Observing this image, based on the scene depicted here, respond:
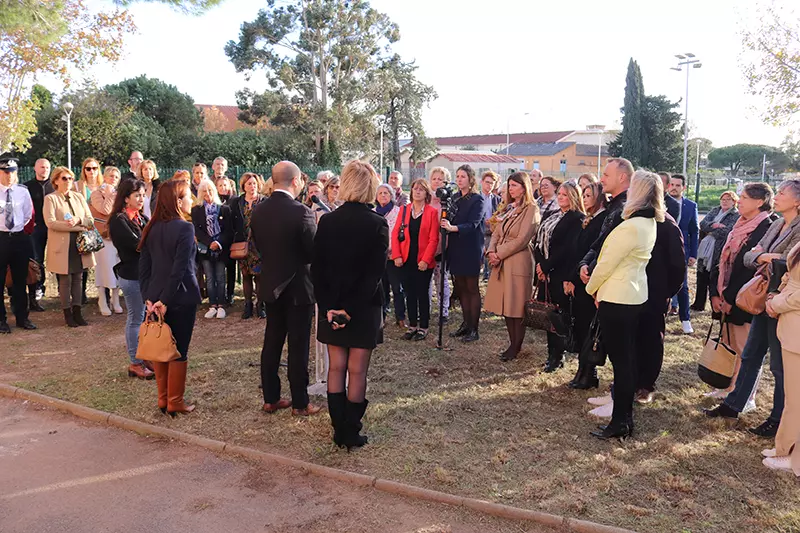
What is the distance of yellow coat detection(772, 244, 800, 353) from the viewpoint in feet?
13.3

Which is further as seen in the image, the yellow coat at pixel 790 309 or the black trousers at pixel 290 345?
the black trousers at pixel 290 345

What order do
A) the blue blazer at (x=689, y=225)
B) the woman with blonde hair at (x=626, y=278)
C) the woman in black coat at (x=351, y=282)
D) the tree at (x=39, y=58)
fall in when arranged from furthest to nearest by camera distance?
the tree at (x=39, y=58) → the blue blazer at (x=689, y=225) → the woman with blonde hair at (x=626, y=278) → the woman in black coat at (x=351, y=282)

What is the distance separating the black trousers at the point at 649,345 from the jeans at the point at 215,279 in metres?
5.73

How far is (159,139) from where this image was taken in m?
33.7

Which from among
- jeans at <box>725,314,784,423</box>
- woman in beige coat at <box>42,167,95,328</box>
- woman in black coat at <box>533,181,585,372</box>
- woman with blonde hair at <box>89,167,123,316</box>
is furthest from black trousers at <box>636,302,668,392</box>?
woman in beige coat at <box>42,167,95,328</box>

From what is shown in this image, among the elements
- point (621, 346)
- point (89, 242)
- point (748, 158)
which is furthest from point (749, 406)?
point (748, 158)

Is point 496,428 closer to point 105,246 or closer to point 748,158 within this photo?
point 105,246

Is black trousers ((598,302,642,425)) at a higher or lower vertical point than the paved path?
higher

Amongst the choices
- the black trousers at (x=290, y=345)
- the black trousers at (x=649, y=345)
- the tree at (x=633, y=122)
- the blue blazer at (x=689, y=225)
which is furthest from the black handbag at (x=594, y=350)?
the tree at (x=633, y=122)

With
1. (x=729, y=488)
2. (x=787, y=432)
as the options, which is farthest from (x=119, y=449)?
(x=787, y=432)

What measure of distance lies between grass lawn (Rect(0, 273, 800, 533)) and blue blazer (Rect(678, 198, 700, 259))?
185 cm

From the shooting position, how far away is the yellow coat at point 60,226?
8.02 meters

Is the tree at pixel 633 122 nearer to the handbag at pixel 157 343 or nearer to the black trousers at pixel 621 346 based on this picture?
the black trousers at pixel 621 346

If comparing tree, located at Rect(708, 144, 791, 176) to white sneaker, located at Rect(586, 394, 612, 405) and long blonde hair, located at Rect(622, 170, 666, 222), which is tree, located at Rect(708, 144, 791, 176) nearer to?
white sneaker, located at Rect(586, 394, 612, 405)
